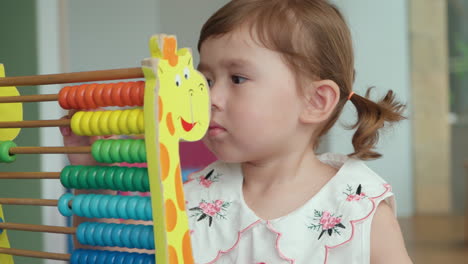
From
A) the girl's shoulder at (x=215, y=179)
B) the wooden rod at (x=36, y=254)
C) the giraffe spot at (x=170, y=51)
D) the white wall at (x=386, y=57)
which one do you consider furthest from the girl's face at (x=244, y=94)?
the white wall at (x=386, y=57)

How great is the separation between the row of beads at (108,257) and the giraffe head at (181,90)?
20 cm

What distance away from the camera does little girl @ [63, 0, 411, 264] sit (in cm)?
116

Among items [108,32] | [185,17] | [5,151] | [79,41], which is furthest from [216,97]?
[185,17]

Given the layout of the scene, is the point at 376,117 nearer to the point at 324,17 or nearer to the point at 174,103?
the point at 324,17

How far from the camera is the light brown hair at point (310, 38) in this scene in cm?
118

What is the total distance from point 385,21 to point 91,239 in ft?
14.3

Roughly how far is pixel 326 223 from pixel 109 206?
0.44 metres

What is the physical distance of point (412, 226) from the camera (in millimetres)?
4516

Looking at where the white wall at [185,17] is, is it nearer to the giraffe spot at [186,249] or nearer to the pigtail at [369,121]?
the pigtail at [369,121]

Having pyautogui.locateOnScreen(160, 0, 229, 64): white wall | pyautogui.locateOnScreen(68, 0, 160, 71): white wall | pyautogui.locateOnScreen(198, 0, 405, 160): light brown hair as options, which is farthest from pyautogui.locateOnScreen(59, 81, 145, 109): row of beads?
pyautogui.locateOnScreen(160, 0, 229, 64): white wall

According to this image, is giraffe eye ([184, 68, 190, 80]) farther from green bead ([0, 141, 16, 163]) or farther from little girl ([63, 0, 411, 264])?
green bead ([0, 141, 16, 163])

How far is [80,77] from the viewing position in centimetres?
98

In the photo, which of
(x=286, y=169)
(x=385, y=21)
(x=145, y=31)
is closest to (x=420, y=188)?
(x=385, y=21)

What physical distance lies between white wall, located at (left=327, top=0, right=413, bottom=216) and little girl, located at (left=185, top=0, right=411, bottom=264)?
3.65m
